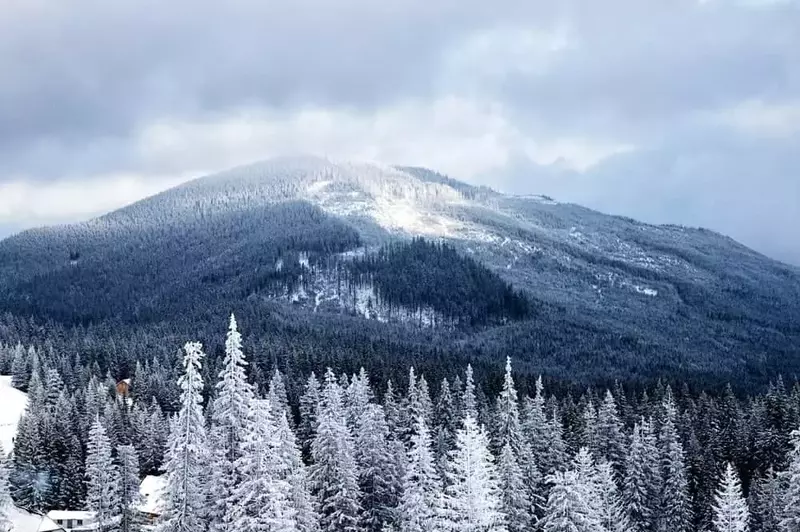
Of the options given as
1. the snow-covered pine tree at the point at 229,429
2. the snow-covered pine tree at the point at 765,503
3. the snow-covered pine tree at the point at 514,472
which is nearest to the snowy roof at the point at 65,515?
the snow-covered pine tree at the point at 514,472

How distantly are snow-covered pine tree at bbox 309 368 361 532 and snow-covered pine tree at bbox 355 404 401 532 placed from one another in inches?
116

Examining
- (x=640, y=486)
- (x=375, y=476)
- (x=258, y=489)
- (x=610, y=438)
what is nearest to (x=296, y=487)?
(x=258, y=489)

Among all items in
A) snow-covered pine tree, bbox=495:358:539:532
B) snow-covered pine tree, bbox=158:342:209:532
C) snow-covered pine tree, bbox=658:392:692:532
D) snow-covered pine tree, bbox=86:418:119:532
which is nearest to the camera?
snow-covered pine tree, bbox=158:342:209:532

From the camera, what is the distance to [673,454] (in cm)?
5678

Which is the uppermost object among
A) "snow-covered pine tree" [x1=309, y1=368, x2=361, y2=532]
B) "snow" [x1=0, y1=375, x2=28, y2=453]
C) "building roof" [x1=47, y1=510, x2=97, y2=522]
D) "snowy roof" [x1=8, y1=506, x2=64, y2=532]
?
"snow-covered pine tree" [x1=309, y1=368, x2=361, y2=532]

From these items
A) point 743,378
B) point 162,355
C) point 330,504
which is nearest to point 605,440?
point 330,504

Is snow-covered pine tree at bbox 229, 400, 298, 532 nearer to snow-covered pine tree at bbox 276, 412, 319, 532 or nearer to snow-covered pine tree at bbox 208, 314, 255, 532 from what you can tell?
snow-covered pine tree at bbox 208, 314, 255, 532

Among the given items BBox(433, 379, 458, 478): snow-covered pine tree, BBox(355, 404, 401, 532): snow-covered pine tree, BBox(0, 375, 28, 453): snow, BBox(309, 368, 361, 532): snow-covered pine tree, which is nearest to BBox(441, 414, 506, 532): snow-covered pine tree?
BBox(309, 368, 361, 532): snow-covered pine tree

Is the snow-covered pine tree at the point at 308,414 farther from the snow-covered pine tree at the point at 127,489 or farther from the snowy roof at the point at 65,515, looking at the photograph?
the snow-covered pine tree at the point at 127,489

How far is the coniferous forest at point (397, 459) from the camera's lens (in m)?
31.7

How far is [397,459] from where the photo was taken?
51594 millimetres

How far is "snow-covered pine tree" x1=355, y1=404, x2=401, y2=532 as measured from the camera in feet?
157

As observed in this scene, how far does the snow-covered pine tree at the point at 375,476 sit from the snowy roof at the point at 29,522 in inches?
1479

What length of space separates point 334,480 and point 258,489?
13979 mm
